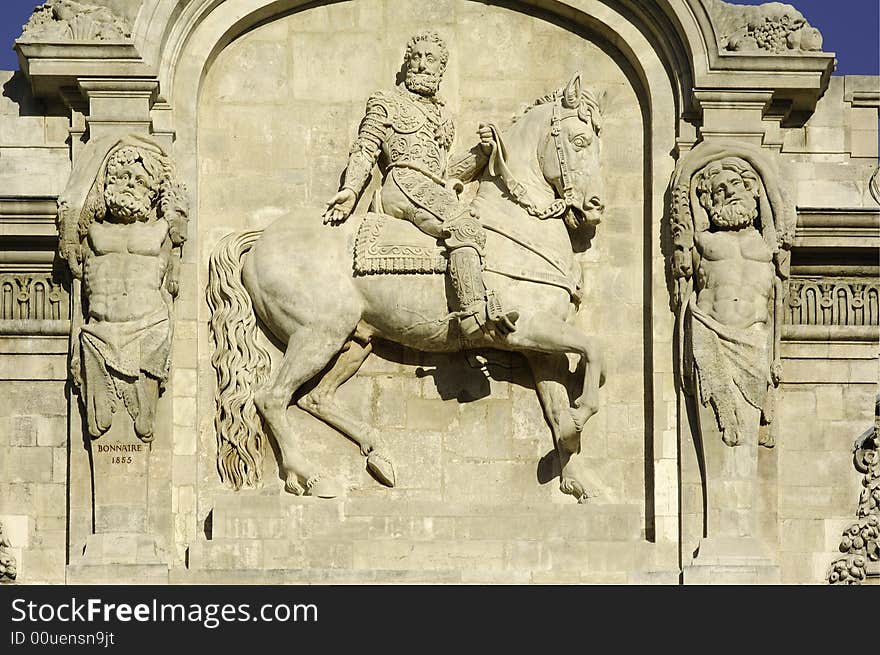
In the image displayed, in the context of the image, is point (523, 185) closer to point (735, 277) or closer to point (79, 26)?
Answer: point (735, 277)

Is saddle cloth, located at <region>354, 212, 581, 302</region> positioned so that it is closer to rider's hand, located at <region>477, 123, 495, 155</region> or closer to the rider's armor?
the rider's armor

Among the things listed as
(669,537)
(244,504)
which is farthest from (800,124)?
(244,504)

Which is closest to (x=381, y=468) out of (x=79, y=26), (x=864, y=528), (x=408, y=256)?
(x=408, y=256)

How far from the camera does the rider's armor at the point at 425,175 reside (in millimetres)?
25375

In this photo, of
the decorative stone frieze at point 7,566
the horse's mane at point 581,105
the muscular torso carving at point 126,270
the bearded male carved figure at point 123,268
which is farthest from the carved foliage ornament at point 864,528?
the decorative stone frieze at point 7,566

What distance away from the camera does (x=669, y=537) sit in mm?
Answer: 25594

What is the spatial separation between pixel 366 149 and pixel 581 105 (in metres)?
1.88

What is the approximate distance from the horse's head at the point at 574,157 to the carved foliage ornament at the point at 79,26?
12.2 feet

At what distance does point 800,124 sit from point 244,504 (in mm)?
5913

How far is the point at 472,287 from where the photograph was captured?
2534 cm

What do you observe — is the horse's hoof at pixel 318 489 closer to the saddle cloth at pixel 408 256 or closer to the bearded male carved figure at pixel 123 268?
the bearded male carved figure at pixel 123 268

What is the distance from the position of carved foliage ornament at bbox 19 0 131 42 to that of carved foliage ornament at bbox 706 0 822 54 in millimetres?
5080

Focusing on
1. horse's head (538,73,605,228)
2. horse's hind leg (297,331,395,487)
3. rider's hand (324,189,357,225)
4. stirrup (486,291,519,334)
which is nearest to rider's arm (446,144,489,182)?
horse's head (538,73,605,228)

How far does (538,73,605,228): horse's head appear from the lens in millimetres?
25828
